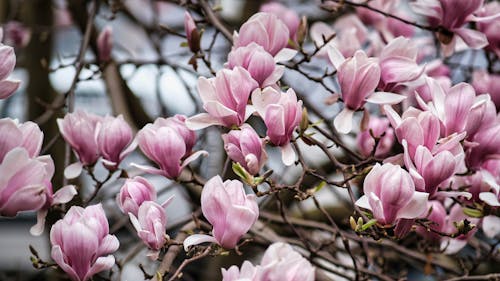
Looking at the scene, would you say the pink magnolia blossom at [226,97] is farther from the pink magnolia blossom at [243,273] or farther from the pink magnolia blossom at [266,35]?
the pink magnolia blossom at [243,273]

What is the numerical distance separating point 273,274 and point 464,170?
1.34 ft

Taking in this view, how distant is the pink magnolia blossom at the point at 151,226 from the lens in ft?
2.27

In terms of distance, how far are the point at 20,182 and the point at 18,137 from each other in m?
0.05

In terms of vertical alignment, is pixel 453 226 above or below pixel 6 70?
below

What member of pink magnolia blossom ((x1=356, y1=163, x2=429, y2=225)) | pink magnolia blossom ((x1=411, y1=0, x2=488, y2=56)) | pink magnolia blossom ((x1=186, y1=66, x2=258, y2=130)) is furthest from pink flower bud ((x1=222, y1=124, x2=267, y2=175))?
pink magnolia blossom ((x1=411, y1=0, x2=488, y2=56))

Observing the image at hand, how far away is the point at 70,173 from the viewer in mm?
850

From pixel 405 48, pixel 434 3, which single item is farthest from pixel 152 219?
pixel 434 3

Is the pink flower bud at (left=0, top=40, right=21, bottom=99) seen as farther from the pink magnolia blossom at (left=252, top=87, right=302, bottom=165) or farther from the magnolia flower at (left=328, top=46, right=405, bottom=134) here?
the magnolia flower at (left=328, top=46, right=405, bottom=134)

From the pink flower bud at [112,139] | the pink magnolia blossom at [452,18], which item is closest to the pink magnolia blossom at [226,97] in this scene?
the pink flower bud at [112,139]

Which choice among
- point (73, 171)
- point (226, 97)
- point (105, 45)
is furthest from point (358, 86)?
point (105, 45)

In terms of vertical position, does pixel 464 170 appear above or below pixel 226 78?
below

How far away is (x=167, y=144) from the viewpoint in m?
0.76

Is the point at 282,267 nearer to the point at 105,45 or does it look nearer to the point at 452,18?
the point at 452,18

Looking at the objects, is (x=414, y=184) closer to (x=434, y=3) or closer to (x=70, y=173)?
(x=434, y=3)
